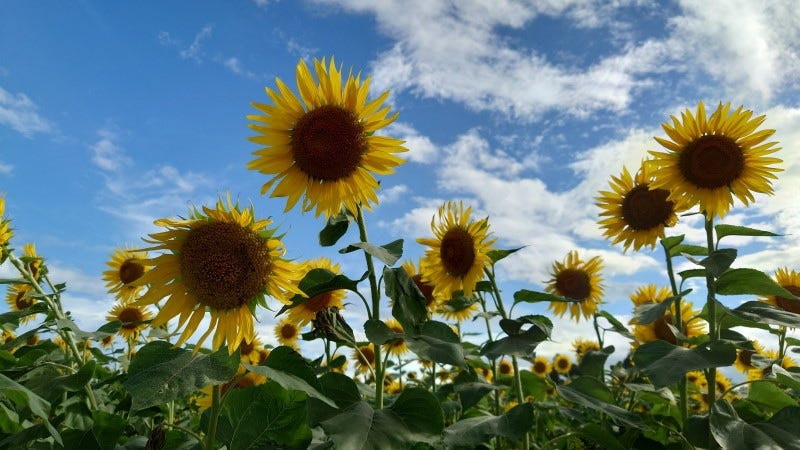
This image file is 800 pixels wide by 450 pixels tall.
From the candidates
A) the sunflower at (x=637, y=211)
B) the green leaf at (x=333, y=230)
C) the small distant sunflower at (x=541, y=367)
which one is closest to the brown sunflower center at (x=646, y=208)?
the sunflower at (x=637, y=211)

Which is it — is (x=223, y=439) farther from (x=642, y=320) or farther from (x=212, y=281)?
(x=642, y=320)

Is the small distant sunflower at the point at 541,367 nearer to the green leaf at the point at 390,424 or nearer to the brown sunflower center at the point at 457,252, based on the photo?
the brown sunflower center at the point at 457,252

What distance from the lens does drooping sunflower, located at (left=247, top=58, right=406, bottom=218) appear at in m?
3.28

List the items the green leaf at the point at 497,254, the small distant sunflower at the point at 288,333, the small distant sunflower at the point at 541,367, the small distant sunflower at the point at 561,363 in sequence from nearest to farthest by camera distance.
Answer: the green leaf at the point at 497,254 < the small distant sunflower at the point at 288,333 < the small distant sunflower at the point at 541,367 < the small distant sunflower at the point at 561,363

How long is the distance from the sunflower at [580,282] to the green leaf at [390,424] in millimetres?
4257

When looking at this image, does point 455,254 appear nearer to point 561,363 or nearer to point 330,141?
point 330,141

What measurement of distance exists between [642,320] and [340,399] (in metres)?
1.79

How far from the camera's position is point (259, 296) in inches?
111

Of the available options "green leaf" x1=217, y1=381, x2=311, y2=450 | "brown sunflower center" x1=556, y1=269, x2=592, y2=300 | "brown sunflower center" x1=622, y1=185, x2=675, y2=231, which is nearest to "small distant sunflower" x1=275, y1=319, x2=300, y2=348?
"brown sunflower center" x1=556, y1=269, x2=592, y2=300

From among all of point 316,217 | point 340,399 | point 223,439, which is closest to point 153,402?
Result: point 223,439

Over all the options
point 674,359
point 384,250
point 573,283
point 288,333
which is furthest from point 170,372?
point 288,333

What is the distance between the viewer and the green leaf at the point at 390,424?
2.25m

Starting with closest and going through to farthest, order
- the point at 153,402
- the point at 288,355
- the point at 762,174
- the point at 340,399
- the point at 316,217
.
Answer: the point at 153,402 < the point at 288,355 < the point at 340,399 < the point at 316,217 < the point at 762,174

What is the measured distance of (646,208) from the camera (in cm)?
518
